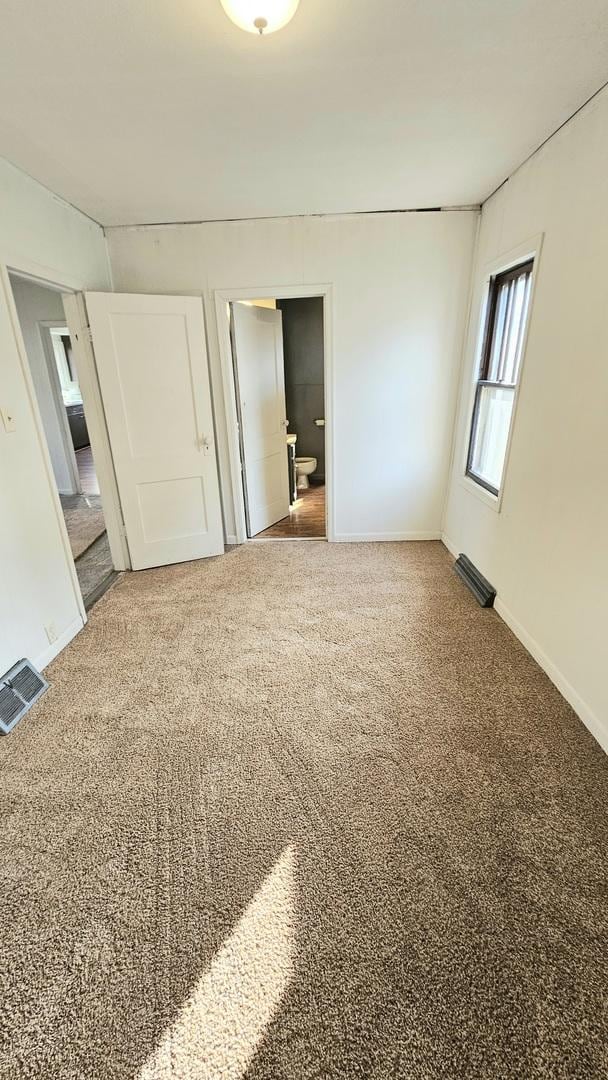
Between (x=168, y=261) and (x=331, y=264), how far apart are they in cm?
124

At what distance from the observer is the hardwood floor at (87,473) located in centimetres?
619

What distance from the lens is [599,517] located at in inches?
74.4

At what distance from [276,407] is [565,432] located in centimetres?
296

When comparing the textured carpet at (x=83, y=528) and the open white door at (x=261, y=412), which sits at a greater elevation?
the open white door at (x=261, y=412)

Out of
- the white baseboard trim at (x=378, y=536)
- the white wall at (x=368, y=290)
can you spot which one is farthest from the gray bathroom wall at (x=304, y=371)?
the white baseboard trim at (x=378, y=536)

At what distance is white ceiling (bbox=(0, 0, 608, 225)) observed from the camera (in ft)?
4.79

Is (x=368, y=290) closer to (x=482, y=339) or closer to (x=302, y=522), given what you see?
(x=482, y=339)

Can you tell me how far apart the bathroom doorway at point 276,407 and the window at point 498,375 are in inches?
58.5

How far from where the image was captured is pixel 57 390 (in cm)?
543

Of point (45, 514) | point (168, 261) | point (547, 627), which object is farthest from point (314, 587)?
point (168, 261)

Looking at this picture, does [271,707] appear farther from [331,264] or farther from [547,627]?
[331,264]

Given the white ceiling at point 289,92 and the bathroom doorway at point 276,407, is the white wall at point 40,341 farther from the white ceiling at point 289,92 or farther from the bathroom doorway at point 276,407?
the white ceiling at point 289,92

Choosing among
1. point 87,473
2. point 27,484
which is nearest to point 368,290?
point 27,484

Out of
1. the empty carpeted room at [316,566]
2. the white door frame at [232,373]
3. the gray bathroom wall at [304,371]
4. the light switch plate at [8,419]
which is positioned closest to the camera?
the empty carpeted room at [316,566]
